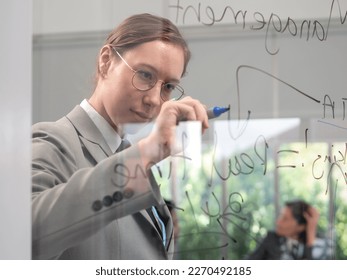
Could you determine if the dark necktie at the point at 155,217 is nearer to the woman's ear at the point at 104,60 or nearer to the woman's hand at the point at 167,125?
the woman's hand at the point at 167,125

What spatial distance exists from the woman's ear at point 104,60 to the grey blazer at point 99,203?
170 millimetres

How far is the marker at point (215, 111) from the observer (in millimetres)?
1821

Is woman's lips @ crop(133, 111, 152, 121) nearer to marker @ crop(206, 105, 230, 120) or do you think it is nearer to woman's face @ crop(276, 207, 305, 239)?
marker @ crop(206, 105, 230, 120)

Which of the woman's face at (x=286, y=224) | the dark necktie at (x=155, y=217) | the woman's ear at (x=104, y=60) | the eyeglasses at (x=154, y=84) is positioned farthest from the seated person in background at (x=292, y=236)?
the woman's ear at (x=104, y=60)

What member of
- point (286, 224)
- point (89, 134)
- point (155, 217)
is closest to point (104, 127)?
point (89, 134)

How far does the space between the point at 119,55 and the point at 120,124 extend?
0.19m

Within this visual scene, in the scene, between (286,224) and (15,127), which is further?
(15,127)

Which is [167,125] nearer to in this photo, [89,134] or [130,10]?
[89,134]

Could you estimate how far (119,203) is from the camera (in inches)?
72.5

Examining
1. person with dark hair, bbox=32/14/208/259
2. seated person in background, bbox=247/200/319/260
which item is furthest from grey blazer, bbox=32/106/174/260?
seated person in background, bbox=247/200/319/260

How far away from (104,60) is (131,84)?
0.34ft

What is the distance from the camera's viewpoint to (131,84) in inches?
73.0

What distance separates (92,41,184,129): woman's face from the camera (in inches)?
72.4
